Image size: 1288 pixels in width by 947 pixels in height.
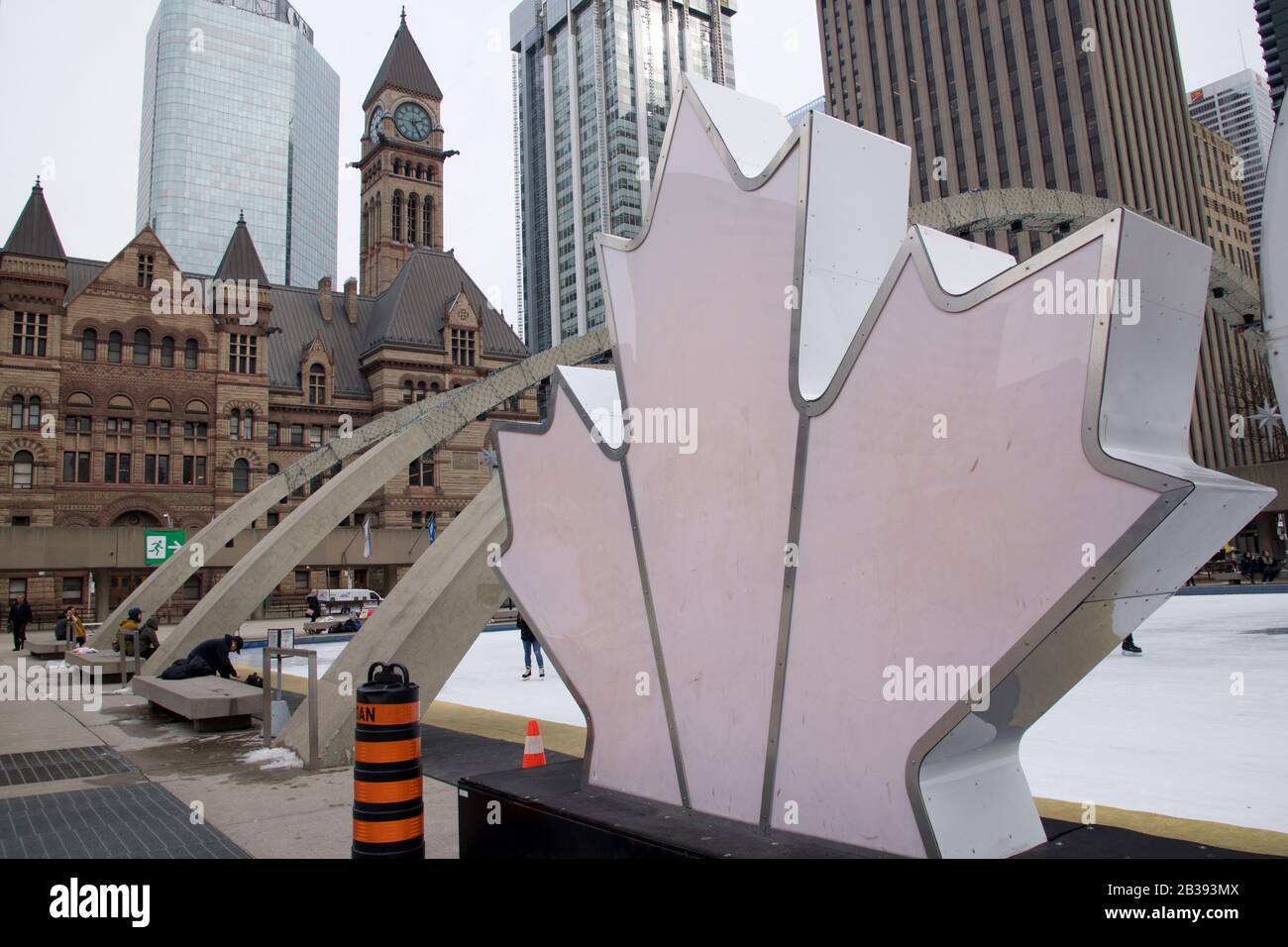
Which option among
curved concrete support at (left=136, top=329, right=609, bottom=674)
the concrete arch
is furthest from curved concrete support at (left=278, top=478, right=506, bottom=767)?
the concrete arch

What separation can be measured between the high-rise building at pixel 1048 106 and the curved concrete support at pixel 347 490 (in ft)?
223

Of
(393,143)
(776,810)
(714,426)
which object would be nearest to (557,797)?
(776,810)

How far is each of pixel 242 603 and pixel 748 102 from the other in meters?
13.2

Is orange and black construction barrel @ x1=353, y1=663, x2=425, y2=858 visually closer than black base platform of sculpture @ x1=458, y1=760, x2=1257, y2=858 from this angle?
No

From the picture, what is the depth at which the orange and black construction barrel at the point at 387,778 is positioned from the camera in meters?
4.71

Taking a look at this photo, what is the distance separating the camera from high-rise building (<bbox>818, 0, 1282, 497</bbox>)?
7469cm

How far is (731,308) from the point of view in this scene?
5477 mm

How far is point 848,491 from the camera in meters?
4.68

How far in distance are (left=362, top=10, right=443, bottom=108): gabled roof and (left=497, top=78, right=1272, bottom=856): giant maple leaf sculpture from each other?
83949 mm

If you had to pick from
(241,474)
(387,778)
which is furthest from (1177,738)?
(241,474)

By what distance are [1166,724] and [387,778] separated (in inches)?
333

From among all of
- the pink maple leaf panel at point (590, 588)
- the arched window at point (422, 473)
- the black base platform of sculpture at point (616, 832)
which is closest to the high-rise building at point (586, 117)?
the arched window at point (422, 473)

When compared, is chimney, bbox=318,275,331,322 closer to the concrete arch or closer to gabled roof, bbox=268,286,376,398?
gabled roof, bbox=268,286,376,398

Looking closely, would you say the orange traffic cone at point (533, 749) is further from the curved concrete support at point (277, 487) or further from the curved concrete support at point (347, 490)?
the curved concrete support at point (277, 487)
